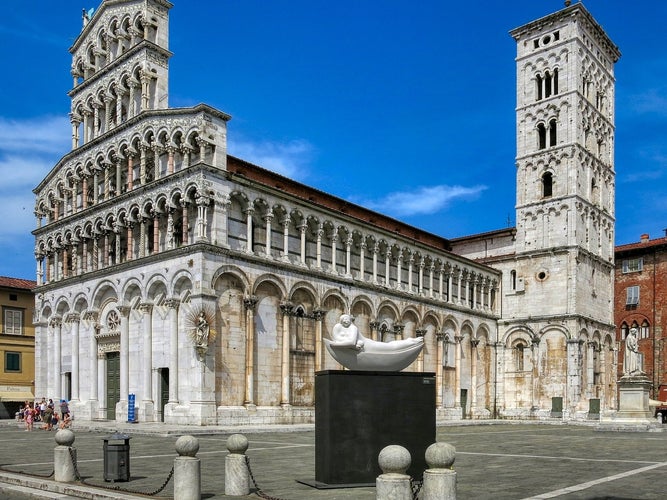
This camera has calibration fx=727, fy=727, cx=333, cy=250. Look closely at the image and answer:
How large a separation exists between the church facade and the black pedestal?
1819cm

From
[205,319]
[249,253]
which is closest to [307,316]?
[249,253]

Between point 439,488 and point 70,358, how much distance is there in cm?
3407

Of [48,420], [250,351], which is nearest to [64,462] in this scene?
[250,351]

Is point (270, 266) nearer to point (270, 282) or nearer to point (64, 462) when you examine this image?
point (270, 282)

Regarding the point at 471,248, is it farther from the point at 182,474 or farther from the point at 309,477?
the point at 182,474

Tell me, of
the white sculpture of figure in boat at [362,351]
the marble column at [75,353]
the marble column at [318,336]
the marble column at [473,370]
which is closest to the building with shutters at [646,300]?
the marble column at [473,370]

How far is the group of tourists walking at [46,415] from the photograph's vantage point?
110ft

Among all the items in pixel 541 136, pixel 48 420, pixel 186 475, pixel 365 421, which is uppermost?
pixel 541 136

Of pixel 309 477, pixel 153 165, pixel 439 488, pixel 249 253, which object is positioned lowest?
pixel 309 477

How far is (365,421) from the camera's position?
1406 cm

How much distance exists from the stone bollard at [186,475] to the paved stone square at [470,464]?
2.87 ft

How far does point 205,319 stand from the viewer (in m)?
31.6

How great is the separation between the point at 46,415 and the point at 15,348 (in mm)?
19504

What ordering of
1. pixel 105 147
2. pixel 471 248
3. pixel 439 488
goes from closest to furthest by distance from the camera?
pixel 439 488 < pixel 105 147 < pixel 471 248
